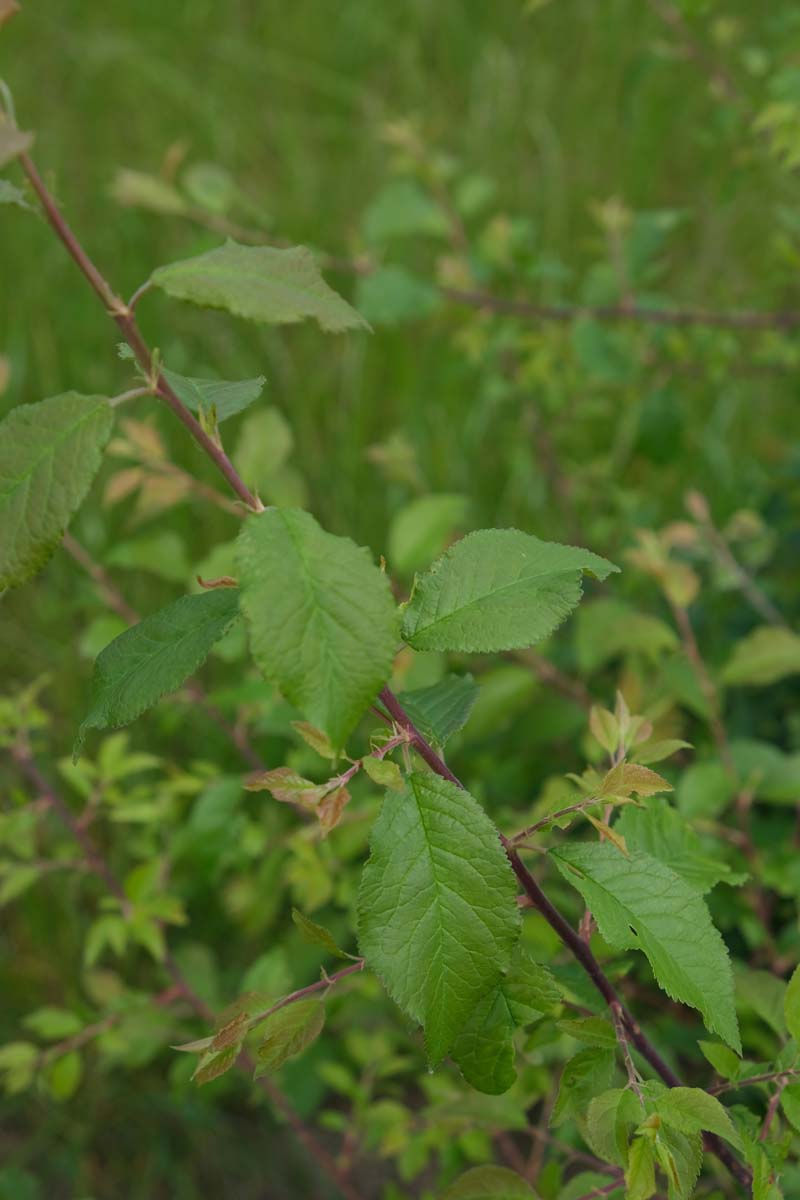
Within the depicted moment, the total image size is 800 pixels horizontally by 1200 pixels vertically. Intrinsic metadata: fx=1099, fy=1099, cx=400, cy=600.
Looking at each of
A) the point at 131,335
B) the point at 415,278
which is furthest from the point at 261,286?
the point at 415,278

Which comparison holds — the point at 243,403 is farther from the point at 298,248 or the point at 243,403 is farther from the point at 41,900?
the point at 41,900

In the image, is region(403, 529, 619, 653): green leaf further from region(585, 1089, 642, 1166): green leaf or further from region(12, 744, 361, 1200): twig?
region(12, 744, 361, 1200): twig

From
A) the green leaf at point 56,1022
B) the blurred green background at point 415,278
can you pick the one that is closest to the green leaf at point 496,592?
the blurred green background at point 415,278

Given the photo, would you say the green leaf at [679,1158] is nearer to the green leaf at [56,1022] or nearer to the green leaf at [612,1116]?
the green leaf at [612,1116]

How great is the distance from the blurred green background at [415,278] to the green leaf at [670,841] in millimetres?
515

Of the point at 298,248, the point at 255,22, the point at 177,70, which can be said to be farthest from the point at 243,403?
the point at 255,22

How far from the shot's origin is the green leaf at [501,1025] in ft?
1.61

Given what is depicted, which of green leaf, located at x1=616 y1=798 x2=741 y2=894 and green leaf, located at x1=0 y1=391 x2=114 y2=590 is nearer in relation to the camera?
green leaf, located at x1=0 y1=391 x2=114 y2=590

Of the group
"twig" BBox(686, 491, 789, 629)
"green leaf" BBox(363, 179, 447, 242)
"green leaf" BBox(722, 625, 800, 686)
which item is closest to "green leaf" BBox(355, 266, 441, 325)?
"green leaf" BBox(363, 179, 447, 242)

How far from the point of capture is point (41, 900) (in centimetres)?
148

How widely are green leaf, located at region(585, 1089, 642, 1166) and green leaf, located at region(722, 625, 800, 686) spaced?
594 millimetres

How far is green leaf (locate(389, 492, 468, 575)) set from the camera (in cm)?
107

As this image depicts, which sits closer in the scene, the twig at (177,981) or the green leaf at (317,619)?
the green leaf at (317,619)

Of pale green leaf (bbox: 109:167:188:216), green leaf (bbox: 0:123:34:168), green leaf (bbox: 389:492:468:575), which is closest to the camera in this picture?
green leaf (bbox: 0:123:34:168)
